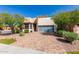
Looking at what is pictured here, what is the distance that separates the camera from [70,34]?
12.3 meters

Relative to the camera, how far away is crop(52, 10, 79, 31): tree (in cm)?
1202

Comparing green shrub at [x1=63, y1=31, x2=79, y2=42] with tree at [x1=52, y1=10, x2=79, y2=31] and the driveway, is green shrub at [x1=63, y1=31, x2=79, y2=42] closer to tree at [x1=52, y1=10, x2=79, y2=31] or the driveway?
tree at [x1=52, y1=10, x2=79, y2=31]

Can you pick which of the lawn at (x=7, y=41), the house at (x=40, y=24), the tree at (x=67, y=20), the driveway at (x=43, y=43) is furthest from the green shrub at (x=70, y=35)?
the lawn at (x=7, y=41)

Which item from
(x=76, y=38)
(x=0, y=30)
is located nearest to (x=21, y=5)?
(x=0, y=30)

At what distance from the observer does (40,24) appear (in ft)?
42.6

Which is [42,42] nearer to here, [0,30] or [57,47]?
[57,47]

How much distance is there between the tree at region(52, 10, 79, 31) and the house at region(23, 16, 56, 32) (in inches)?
18.7

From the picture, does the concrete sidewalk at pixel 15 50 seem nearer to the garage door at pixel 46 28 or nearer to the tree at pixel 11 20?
the tree at pixel 11 20

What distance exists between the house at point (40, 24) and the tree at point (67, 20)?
0.48m

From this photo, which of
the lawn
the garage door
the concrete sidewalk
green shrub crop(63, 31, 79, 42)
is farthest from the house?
the concrete sidewalk

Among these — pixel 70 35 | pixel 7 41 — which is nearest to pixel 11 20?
pixel 7 41

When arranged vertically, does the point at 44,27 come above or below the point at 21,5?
below
